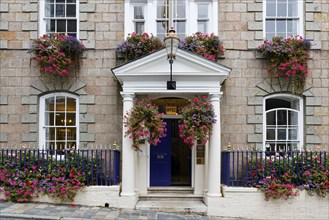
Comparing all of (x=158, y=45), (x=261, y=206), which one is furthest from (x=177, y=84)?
(x=261, y=206)

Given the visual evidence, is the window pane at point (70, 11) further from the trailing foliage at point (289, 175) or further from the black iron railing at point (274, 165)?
the trailing foliage at point (289, 175)

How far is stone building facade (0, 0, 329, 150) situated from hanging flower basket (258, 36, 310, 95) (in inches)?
11.4

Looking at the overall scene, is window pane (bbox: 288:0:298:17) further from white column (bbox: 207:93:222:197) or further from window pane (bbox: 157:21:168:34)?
white column (bbox: 207:93:222:197)

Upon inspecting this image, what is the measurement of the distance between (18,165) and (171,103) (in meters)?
4.75

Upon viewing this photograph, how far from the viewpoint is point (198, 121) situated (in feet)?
23.8

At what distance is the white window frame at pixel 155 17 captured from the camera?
8727 mm

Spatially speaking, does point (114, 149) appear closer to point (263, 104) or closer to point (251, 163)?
point (251, 163)

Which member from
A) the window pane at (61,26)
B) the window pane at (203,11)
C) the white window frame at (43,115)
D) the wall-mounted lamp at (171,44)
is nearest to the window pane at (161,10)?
the window pane at (203,11)

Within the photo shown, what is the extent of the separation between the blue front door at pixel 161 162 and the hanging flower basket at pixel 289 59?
3.77m

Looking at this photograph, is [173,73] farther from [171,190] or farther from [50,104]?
[50,104]

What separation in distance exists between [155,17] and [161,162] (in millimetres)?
4616

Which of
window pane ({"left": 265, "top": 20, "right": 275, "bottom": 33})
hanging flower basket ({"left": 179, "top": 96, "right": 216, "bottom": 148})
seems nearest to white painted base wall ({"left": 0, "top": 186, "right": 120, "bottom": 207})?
hanging flower basket ({"left": 179, "top": 96, "right": 216, "bottom": 148})

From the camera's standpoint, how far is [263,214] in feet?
24.0

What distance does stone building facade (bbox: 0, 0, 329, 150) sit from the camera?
8.54m
